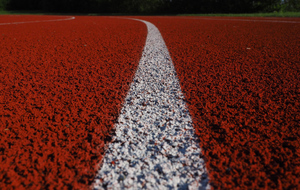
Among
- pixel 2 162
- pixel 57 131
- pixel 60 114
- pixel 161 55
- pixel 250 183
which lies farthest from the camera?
pixel 161 55

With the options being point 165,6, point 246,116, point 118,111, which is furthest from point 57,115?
point 165,6

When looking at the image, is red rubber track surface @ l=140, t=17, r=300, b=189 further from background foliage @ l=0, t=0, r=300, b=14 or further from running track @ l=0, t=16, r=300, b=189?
background foliage @ l=0, t=0, r=300, b=14

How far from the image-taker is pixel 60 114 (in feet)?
4.86

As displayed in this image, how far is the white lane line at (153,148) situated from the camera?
0.96 metres

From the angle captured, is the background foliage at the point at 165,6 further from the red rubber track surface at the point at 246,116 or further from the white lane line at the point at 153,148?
the white lane line at the point at 153,148

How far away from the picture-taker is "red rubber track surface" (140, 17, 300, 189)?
0.99 meters

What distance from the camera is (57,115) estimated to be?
146 centimetres

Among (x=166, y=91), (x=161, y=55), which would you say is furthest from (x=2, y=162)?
(x=161, y=55)

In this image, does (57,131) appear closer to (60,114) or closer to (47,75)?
(60,114)

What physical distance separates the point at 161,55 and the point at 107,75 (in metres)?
1.12

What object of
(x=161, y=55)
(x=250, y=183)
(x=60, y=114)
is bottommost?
(x=250, y=183)

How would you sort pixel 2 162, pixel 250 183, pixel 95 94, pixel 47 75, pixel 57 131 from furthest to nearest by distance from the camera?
pixel 47 75 → pixel 95 94 → pixel 57 131 → pixel 2 162 → pixel 250 183

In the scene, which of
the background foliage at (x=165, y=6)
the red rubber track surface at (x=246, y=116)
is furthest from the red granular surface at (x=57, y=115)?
the background foliage at (x=165, y=6)

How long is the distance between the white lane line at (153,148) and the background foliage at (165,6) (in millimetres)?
22941
